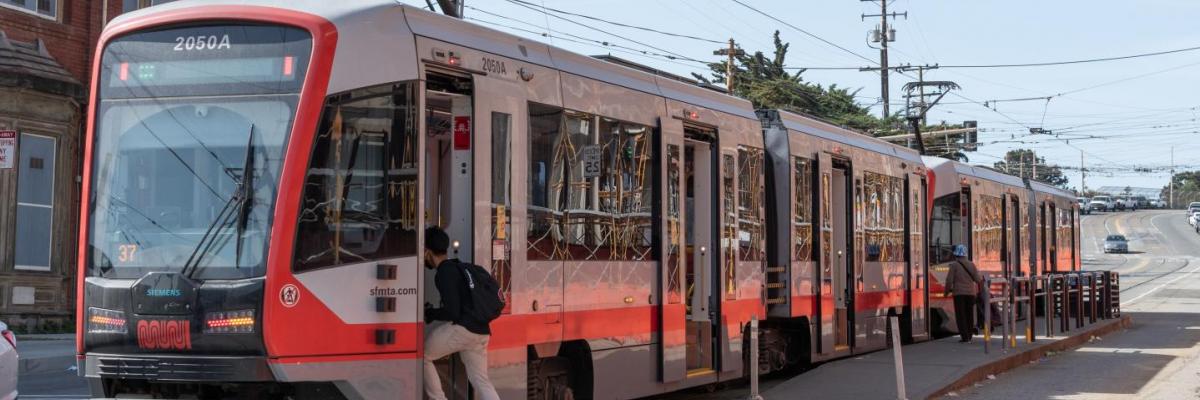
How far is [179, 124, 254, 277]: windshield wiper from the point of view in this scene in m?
8.40

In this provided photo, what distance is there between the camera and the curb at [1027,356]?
1568 centimetres

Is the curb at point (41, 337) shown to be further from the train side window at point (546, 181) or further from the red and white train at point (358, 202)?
the train side window at point (546, 181)

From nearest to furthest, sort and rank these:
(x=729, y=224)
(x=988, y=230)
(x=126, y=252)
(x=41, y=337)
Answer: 1. (x=126, y=252)
2. (x=729, y=224)
3. (x=41, y=337)
4. (x=988, y=230)

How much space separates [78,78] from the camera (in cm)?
2408

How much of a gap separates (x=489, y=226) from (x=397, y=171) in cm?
109

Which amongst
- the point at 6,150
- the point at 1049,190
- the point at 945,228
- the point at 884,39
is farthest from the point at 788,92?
the point at 6,150

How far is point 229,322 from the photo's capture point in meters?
8.34

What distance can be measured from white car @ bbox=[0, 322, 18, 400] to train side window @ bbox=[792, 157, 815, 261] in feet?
29.2

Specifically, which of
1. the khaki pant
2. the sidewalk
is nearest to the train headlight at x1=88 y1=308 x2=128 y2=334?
the khaki pant

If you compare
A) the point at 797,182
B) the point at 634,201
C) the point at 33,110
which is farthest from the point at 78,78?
the point at 634,201

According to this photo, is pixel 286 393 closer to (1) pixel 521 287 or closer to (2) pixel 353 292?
(2) pixel 353 292

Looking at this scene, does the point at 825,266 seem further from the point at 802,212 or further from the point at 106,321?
the point at 106,321

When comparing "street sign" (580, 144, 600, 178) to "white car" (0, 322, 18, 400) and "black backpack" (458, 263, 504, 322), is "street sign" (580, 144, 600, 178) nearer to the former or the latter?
"black backpack" (458, 263, 504, 322)

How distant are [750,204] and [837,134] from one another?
163 inches
